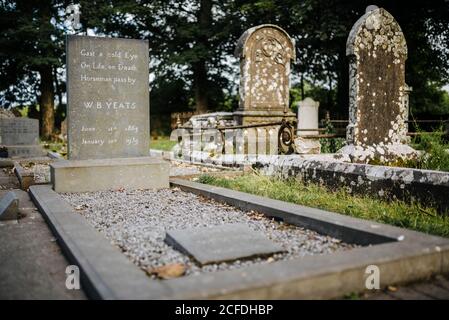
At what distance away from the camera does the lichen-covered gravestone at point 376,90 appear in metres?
5.89

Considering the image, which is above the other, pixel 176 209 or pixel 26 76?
pixel 26 76

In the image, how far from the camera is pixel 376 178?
467 cm

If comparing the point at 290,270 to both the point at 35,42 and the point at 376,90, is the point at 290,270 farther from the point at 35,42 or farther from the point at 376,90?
the point at 35,42

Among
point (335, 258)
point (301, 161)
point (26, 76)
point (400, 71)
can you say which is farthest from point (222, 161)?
point (26, 76)

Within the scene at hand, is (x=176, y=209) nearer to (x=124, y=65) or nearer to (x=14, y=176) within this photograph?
(x=124, y=65)

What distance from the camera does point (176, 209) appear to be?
479 centimetres

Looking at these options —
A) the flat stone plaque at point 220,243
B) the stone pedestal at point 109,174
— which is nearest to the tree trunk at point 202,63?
the stone pedestal at point 109,174

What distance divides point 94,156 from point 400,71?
16.3 feet

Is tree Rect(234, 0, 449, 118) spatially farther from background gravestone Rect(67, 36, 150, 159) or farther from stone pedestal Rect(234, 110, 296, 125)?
background gravestone Rect(67, 36, 150, 159)

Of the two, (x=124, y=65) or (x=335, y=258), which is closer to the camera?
(x=335, y=258)

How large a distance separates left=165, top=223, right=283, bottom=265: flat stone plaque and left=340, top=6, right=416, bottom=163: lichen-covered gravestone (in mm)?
3151

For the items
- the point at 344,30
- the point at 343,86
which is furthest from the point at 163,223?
the point at 343,86

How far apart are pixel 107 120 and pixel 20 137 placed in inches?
317
